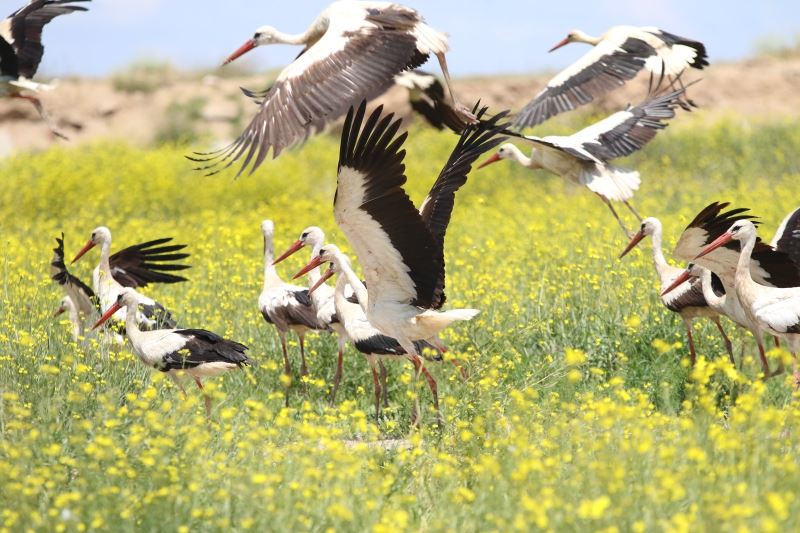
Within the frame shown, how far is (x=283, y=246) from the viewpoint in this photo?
1203cm

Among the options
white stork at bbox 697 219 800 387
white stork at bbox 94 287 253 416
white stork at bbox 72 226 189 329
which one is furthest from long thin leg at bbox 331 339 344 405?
white stork at bbox 697 219 800 387

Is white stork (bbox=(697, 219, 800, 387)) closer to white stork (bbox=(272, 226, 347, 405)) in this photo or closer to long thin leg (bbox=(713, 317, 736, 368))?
long thin leg (bbox=(713, 317, 736, 368))

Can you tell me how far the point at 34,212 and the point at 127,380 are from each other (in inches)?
367

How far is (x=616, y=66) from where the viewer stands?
9516mm

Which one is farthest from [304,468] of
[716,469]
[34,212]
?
[34,212]

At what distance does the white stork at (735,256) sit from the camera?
6.60 metres

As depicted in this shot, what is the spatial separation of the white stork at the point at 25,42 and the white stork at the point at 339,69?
346cm

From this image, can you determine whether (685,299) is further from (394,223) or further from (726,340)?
(394,223)

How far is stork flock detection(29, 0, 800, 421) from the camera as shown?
5.45 metres

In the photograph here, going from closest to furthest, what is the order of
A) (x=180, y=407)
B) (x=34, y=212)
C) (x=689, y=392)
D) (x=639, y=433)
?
(x=639, y=433) → (x=180, y=407) → (x=689, y=392) → (x=34, y=212)

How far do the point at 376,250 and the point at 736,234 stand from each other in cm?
225

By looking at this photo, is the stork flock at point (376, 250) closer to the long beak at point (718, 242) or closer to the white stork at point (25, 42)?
the long beak at point (718, 242)

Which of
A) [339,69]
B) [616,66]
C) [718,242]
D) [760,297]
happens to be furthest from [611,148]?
[339,69]

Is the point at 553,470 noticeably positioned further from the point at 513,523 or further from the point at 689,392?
the point at 689,392
